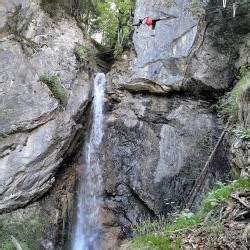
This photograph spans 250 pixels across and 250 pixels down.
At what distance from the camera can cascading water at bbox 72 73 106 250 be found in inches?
425

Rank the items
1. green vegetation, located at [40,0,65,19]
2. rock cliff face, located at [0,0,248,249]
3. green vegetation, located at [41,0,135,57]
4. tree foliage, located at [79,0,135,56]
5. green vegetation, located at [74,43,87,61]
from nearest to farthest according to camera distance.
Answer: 1. rock cliff face, located at [0,0,248,249]
2. green vegetation, located at [74,43,87,61]
3. green vegetation, located at [40,0,65,19]
4. green vegetation, located at [41,0,135,57]
5. tree foliage, located at [79,0,135,56]

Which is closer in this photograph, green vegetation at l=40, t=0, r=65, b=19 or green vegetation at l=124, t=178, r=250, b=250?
green vegetation at l=124, t=178, r=250, b=250

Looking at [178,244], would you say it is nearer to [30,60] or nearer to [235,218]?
[235,218]

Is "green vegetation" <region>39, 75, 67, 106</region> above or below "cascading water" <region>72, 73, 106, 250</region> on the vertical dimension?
above

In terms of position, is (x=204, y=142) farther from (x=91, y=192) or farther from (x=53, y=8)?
(x=53, y=8)

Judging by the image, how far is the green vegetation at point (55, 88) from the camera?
1116cm

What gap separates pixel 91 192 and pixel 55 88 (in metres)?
3.29

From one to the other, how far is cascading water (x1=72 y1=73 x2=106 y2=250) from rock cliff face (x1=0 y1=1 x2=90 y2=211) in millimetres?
744

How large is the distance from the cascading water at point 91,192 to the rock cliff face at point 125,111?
0.87 ft

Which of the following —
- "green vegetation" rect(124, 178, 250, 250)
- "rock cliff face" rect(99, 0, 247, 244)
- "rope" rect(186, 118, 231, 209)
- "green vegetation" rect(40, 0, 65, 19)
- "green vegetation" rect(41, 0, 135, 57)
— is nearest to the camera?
"green vegetation" rect(124, 178, 250, 250)

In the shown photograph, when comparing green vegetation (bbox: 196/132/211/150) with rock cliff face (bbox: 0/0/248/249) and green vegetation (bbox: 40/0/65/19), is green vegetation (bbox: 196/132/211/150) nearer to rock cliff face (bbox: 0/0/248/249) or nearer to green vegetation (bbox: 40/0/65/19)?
rock cliff face (bbox: 0/0/248/249)

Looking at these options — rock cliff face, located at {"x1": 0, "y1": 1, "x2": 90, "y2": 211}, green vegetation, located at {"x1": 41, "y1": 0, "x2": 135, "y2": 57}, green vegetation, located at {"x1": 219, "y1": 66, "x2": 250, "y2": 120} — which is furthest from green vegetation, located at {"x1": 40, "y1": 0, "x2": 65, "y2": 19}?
green vegetation, located at {"x1": 219, "y1": 66, "x2": 250, "y2": 120}

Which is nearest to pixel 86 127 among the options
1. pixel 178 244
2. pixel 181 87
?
pixel 181 87

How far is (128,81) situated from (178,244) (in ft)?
28.2
